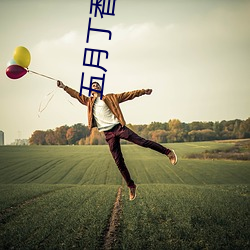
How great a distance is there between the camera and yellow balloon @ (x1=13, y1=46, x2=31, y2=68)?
639 centimetres

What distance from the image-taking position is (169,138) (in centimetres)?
4244

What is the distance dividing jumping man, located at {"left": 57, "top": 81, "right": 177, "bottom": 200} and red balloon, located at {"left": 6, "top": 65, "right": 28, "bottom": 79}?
1182mm

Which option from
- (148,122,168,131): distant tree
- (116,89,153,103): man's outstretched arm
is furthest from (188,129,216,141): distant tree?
(116,89,153,103): man's outstretched arm

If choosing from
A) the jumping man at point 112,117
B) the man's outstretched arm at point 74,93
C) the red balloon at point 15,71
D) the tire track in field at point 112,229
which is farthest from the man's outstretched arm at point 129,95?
the tire track in field at point 112,229

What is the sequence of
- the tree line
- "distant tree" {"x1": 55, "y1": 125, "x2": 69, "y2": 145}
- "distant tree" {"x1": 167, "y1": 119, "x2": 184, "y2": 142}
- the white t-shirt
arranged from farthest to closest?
"distant tree" {"x1": 55, "y1": 125, "x2": 69, "y2": 145}, "distant tree" {"x1": 167, "y1": 119, "x2": 184, "y2": 142}, the tree line, the white t-shirt

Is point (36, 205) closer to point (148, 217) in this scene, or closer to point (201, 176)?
point (148, 217)

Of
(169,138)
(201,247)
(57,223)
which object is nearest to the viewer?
(201,247)

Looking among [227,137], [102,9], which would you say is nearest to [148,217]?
[102,9]

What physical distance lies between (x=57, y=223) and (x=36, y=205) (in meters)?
3.52

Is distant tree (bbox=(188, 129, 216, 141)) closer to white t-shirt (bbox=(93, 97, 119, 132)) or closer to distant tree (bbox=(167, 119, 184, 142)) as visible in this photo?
distant tree (bbox=(167, 119, 184, 142))

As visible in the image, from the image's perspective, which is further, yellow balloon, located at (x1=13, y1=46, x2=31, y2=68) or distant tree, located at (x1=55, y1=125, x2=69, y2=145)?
distant tree, located at (x1=55, y1=125, x2=69, y2=145)

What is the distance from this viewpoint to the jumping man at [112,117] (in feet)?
18.7

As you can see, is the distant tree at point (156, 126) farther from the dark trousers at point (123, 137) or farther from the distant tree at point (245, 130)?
the dark trousers at point (123, 137)

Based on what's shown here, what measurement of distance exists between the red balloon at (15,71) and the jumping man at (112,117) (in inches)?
46.5
